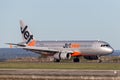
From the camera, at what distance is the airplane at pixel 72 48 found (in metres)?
80.5

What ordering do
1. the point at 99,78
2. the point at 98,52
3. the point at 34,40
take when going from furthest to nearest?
the point at 34,40 → the point at 98,52 → the point at 99,78

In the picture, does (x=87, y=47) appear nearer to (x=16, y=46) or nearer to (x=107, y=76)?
(x=16, y=46)

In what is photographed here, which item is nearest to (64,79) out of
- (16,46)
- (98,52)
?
(98,52)

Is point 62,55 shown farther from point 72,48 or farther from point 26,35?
point 26,35

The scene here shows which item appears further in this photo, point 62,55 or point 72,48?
point 72,48

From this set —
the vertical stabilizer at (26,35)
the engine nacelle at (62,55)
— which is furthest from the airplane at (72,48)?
the vertical stabilizer at (26,35)

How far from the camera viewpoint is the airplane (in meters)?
80.5

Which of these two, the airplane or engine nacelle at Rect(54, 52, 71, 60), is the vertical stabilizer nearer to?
the airplane

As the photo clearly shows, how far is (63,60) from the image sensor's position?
84062 mm

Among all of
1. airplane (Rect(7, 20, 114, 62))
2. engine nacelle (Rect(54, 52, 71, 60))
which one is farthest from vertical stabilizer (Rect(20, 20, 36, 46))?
engine nacelle (Rect(54, 52, 71, 60))

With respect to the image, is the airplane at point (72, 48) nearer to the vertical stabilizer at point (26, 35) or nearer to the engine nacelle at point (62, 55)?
the engine nacelle at point (62, 55)

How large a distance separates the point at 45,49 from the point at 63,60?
3452mm

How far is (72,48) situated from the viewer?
83.1 meters

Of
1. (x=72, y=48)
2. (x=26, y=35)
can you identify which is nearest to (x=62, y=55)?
(x=72, y=48)
